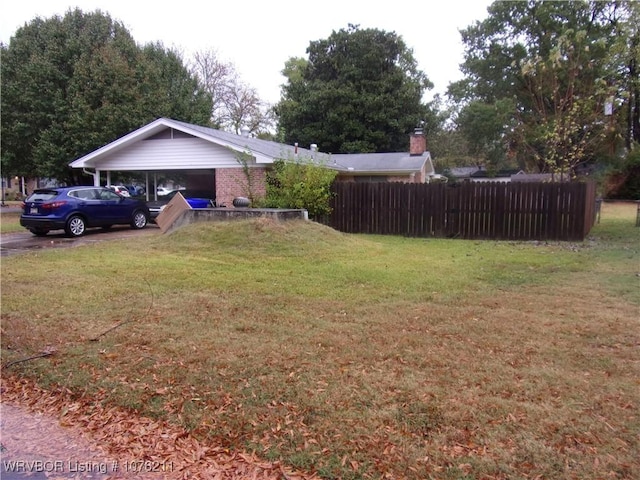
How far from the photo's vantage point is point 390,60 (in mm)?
33719

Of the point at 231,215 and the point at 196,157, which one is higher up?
the point at 196,157

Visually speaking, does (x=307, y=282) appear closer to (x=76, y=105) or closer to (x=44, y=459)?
(x=44, y=459)

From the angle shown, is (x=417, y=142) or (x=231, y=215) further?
(x=417, y=142)

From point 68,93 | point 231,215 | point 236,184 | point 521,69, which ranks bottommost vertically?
point 231,215

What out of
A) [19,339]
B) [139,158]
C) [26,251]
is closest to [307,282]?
[19,339]

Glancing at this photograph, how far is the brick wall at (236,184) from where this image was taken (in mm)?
16125

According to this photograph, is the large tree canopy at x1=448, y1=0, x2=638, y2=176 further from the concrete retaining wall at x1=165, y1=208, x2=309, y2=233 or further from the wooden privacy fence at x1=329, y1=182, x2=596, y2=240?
the concrete retaining wall at x1=165, y1=208, x2=309, y2=233

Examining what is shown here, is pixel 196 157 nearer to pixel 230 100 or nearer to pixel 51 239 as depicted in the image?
pixel 51 239

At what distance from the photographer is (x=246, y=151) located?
1567cm

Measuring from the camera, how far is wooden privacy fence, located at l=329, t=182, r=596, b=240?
42.1ft

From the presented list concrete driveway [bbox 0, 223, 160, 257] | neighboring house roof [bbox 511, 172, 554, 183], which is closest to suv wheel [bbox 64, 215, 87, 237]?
concrete driveway [bbox 0, 223, 160, 257]

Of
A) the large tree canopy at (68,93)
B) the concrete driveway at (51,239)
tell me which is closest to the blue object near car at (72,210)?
the concrete driveway at (51,239)

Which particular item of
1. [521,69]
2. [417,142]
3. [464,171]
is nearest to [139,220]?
[417,142]

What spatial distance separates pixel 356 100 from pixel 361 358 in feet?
99.6
